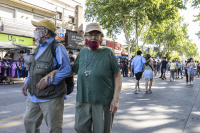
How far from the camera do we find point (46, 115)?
236 cm

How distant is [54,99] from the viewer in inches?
93.3

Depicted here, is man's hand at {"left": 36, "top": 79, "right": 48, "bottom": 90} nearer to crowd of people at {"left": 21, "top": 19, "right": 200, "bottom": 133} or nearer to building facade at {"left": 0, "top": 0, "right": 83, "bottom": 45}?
crowd of people at {"left": 21, "top": 19, "right": 200, "bottom": 133}

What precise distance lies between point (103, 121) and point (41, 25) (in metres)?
1.41

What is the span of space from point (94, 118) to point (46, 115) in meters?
0.59

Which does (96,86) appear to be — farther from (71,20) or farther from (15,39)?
(71,20)

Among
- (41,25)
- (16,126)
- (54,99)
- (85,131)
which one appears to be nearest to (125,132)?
(85,131)

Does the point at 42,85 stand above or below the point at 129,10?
below

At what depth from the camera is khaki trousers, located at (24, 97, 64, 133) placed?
2342 millimetres

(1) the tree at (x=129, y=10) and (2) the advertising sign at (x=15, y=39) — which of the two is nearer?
(2) the advertising sign at (x=15, y=39)

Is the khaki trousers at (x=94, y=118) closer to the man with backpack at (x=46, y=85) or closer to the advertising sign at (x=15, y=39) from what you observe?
the man with backpack at (x=46, y=85)

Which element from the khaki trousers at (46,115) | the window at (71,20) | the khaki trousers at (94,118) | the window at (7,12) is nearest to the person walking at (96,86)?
the khaki trousers at (94,118)

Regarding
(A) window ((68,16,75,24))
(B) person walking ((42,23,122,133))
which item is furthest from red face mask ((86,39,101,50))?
(A) window ((68,16,75,24))

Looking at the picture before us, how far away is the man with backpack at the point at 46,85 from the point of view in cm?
235

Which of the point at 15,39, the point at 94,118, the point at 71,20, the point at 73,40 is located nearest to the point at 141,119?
the point at 94,118
